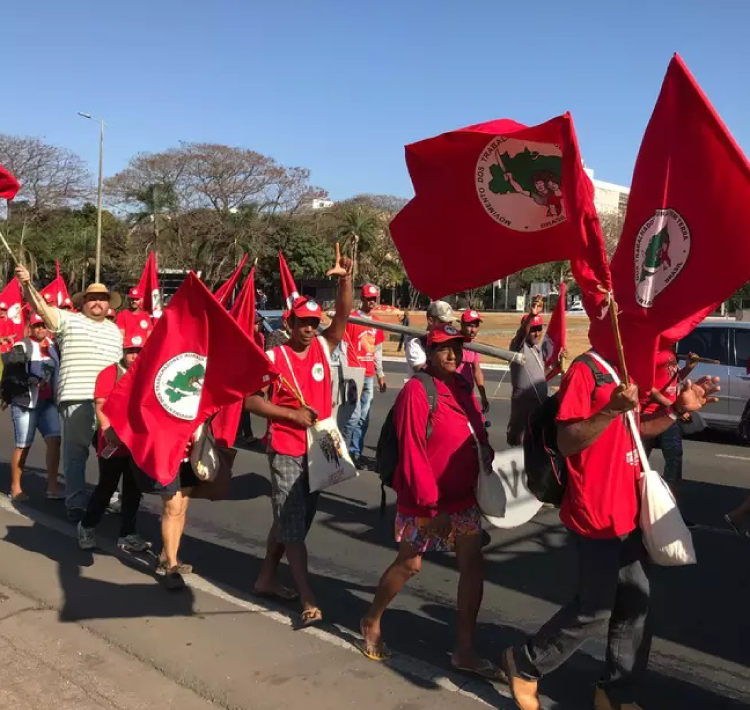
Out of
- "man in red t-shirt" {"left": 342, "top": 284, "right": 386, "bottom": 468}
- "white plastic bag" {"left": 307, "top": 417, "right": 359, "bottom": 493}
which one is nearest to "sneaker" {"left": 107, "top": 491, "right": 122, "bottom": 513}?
"man in red t-shirt" {"left": 342, "top": 284, "right": 386, "bottom": 468}

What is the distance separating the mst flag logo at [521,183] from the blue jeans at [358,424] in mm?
4997

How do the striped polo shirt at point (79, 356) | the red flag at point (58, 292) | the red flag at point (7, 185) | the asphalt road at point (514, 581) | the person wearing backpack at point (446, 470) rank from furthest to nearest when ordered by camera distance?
1. the red flag at point (58, 292)
2. the striped polo shirt at point (79, 356)
3. the red flag at point (7, 185)
4. the asphalt road at point (514, 581)
5. the person wearing backpack at point (446, 470)

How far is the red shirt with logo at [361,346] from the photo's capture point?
8.98 m

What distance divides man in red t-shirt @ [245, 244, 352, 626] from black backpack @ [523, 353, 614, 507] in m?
1.51

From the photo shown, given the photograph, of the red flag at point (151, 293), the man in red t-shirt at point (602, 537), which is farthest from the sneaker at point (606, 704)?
the red flag at point (151, 293)

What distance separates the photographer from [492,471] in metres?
3.92

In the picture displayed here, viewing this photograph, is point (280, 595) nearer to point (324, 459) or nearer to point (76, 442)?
point (324, 459)

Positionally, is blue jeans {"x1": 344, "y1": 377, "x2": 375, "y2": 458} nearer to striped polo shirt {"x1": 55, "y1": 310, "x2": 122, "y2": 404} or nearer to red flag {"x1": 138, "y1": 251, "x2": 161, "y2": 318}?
red flag {"x1": 138, "y1": 251, "x2": 161, "y2": 318}

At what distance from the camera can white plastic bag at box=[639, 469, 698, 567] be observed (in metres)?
3.22

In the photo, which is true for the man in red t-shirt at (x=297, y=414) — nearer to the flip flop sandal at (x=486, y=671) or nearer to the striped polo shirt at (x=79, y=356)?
the flip flop sandal at (x=486, y=671)

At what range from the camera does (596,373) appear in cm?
334

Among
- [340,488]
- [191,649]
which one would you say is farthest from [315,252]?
[191,649]

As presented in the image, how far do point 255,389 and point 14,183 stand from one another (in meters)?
3.05

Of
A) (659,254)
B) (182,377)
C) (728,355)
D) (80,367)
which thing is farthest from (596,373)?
(728,355)
